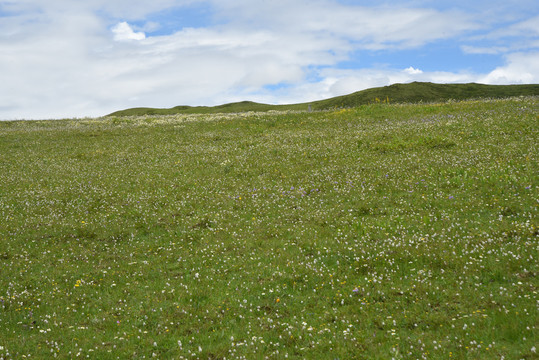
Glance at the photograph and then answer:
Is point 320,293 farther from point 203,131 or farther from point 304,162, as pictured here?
point 203,131

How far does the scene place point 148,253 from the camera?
47.3ft

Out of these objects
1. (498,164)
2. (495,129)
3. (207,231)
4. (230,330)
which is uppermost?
(495,129)

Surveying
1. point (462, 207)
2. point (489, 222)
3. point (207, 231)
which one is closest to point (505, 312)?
point (489, 222)

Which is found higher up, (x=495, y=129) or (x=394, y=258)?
(x=495, y=129)

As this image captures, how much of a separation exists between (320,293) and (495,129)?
75.9ft

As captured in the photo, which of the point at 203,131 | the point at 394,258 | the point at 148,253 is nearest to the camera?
the point at 394,258

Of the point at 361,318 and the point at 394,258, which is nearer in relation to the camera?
the point at 361,318

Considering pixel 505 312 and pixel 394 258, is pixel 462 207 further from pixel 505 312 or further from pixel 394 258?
pixel 505 312

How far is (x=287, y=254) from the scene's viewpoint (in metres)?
13.1

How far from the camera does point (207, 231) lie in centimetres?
1576

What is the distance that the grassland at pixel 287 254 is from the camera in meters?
8.62

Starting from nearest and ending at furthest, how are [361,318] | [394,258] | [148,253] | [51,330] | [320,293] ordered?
[361,318] < [51,330] < [320,293] < [394,258] < [148,253]

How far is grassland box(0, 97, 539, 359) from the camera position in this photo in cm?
862

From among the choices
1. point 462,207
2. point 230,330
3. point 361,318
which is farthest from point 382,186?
point 230,330
